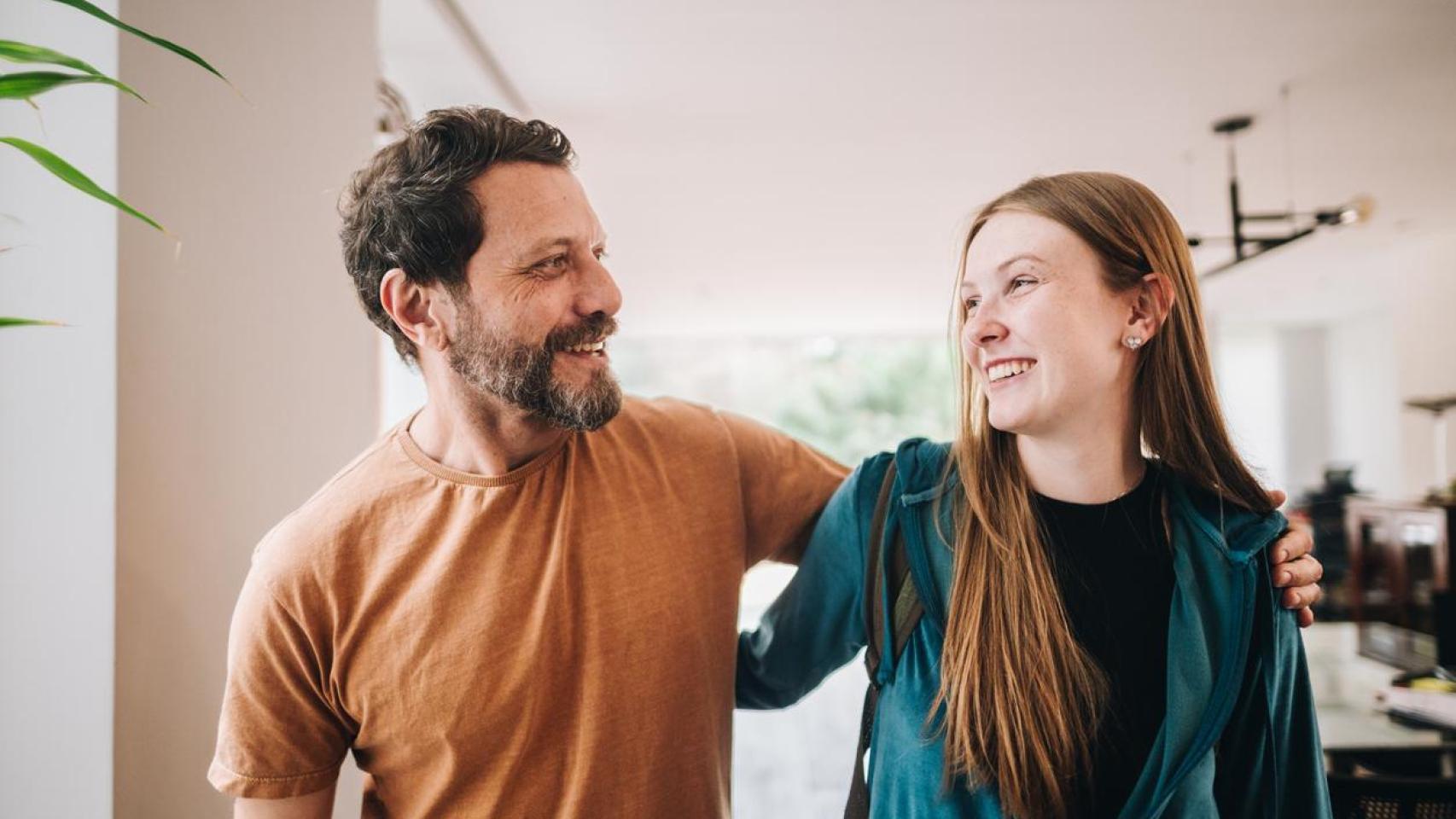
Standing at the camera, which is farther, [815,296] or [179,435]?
[815,296]

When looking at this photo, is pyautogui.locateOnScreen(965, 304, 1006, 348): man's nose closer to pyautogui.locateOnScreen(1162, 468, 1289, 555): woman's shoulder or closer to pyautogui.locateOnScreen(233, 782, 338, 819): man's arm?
pyautogui.locateOnScreen(1162, 468, 1289, 555): woman's shoulder

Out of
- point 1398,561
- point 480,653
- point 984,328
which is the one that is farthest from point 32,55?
point 1398,561

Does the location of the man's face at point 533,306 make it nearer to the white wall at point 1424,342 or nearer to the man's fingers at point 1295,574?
the man's fingers at point 1295,574

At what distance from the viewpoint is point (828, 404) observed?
1212 centimetres

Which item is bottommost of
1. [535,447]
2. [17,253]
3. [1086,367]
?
[535,447]

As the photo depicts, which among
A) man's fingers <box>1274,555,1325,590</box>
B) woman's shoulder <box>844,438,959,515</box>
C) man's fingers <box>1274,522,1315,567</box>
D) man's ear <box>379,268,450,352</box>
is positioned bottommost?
man's fingers <box>1274,555,1325,590</box>

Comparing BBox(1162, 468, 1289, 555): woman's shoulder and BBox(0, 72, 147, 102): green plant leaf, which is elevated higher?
BBox(0, 72, 147, 102): green plant leaf

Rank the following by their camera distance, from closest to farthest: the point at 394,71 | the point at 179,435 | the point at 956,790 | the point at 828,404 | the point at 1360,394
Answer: the point at 956,790, the point at 179,435, the point at 394,71, the point at 1360,394, the point at 828,404

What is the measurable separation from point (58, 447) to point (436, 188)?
0.65m

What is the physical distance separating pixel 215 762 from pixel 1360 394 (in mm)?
12619

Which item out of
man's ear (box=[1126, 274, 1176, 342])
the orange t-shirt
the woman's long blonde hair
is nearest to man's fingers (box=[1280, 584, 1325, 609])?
the woman's long blonde hair

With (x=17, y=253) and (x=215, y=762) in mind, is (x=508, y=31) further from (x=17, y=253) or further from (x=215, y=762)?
(x=215, y=762)

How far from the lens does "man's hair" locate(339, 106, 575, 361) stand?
3.90ft

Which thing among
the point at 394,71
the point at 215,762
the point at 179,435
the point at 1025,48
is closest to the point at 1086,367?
the point at 215,762
